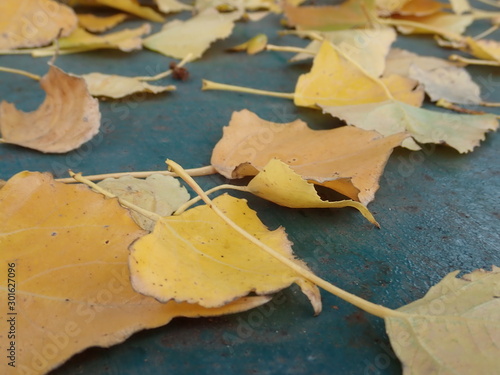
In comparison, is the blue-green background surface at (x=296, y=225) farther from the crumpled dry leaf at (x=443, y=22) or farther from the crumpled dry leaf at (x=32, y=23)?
the crumpled dry leaf at (x=443, y=22)

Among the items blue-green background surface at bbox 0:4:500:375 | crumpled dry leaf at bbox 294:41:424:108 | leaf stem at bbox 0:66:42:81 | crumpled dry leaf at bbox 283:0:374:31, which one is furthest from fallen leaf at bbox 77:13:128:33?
crumpled dry leaf at bbox 294:41:424:108

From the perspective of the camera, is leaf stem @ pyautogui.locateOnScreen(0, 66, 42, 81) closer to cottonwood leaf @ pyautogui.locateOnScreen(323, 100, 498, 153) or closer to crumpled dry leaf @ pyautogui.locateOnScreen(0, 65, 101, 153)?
crumpled dry leaf @ pyautogui.locateOnScreen(0, 65, 101, 153)

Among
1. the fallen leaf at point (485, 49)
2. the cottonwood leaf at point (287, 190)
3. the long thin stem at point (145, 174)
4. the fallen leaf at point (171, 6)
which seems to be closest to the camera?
the cottonwood leaf at point (287, 190)

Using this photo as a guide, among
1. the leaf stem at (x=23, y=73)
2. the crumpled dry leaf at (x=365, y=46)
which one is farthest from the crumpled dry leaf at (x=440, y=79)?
the leaf stem at (x=23, y=73)

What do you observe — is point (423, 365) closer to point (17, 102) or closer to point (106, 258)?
point (106, 258)

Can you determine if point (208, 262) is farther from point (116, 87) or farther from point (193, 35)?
Answer: point (193, 35)

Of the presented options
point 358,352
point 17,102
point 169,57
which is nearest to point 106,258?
point 358,352
